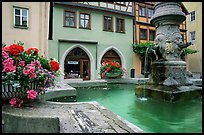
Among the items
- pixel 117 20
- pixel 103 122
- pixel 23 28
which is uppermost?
pixel 117 20

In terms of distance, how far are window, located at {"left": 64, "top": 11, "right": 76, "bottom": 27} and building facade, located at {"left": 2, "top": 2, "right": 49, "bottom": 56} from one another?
78.8 inches

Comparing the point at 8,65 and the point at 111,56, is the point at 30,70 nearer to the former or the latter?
the point at 8,65

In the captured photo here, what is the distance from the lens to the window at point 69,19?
1465cm

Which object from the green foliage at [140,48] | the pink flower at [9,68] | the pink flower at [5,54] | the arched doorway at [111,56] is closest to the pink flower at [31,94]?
the pink flower at [9,68]

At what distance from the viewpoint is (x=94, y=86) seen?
8008mm

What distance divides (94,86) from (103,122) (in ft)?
19.0

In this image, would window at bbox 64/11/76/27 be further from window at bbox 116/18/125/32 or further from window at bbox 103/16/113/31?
window at bbox 116/18/125/32

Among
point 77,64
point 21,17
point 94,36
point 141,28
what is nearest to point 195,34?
point 141,28

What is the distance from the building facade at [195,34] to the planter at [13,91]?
22.3 metres

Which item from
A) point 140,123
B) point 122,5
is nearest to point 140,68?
point 122,5

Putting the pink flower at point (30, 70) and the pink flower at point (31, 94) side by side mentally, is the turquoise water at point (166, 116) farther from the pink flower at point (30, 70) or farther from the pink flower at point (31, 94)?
the pink flower at point (30, 70)

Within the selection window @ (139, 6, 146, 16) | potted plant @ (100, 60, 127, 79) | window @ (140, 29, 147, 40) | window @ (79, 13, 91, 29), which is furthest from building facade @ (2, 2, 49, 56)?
window @ (140, 29, 147, 40)

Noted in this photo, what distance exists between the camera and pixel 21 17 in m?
12.7

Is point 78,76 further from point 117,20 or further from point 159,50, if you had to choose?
point 159,50
